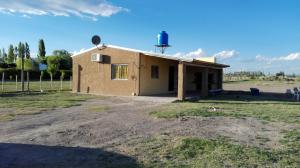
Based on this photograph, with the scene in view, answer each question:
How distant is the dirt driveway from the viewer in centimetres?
683

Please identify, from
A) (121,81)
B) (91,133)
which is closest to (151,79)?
(121,81)

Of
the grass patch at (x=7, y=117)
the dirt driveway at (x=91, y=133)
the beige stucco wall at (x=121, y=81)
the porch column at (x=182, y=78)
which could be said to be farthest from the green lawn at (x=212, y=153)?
the beige stucco wall at (x=121, y=81)

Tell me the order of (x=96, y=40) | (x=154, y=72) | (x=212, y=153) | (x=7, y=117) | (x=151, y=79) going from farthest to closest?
(x=154, y=72), (x=96, y=40), (x=151, y=79), (x=7, y=117), (x=212, y=153)

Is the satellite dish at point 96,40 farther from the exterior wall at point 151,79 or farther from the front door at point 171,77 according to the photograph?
the front door at point 171,77

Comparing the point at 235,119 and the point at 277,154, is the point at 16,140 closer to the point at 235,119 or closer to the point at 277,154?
the point at 277,154

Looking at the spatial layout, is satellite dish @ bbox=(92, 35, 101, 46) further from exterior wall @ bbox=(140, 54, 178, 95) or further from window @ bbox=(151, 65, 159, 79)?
window @ bbox=(151, 65, 159, 79)

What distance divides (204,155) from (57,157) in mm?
2895

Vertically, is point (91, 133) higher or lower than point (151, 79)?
lower

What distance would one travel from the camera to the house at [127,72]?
22.2m

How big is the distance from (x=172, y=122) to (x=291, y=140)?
3.81 metres

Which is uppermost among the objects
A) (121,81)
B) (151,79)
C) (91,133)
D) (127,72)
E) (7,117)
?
(127,72)

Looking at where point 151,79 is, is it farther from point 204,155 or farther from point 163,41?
point 204,155

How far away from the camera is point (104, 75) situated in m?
24.0

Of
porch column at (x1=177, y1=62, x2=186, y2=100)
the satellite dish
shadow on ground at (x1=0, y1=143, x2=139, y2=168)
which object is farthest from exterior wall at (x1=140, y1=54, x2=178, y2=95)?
shadow on ground at (x1=0, y1=143, x2=139, y2=168)
